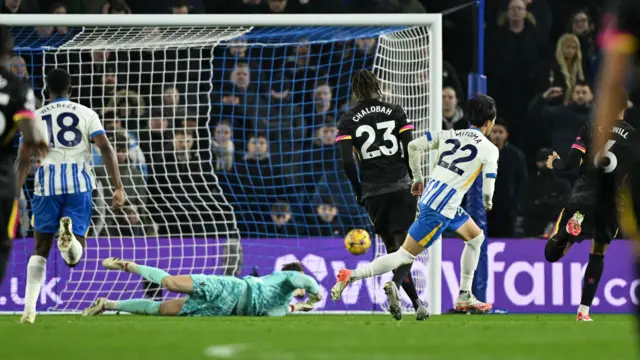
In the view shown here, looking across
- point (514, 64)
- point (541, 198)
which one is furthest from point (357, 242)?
point (514, 64)

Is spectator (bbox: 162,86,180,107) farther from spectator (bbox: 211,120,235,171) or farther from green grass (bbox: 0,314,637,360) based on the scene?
green grass (bbox: 0,314,637,360)

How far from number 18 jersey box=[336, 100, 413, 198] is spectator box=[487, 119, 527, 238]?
13.5 ft

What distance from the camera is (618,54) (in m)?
4.84

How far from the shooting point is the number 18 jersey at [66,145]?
32.9ft

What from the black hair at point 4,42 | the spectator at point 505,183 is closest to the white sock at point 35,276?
the black hair at point 4,42

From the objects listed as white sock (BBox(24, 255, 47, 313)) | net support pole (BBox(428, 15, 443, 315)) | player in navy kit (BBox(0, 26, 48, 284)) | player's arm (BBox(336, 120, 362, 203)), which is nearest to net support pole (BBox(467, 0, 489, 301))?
net support pole (BBox(428, 15, 443, 315))

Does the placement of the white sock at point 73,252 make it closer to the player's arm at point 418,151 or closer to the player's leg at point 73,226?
the player's leg at point 73,226

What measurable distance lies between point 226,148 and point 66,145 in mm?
3933

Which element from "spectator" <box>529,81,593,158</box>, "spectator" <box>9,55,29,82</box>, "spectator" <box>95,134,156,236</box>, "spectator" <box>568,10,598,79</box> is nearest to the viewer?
"spectator" <box>9,55,29,82</box>

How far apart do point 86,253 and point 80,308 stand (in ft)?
2.14

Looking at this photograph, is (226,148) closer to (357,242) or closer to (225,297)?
(357,242)

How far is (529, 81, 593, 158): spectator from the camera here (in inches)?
588

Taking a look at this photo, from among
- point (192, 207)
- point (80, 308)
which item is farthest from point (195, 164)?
point (80, 308)

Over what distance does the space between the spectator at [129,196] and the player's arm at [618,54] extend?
877 centimetres
